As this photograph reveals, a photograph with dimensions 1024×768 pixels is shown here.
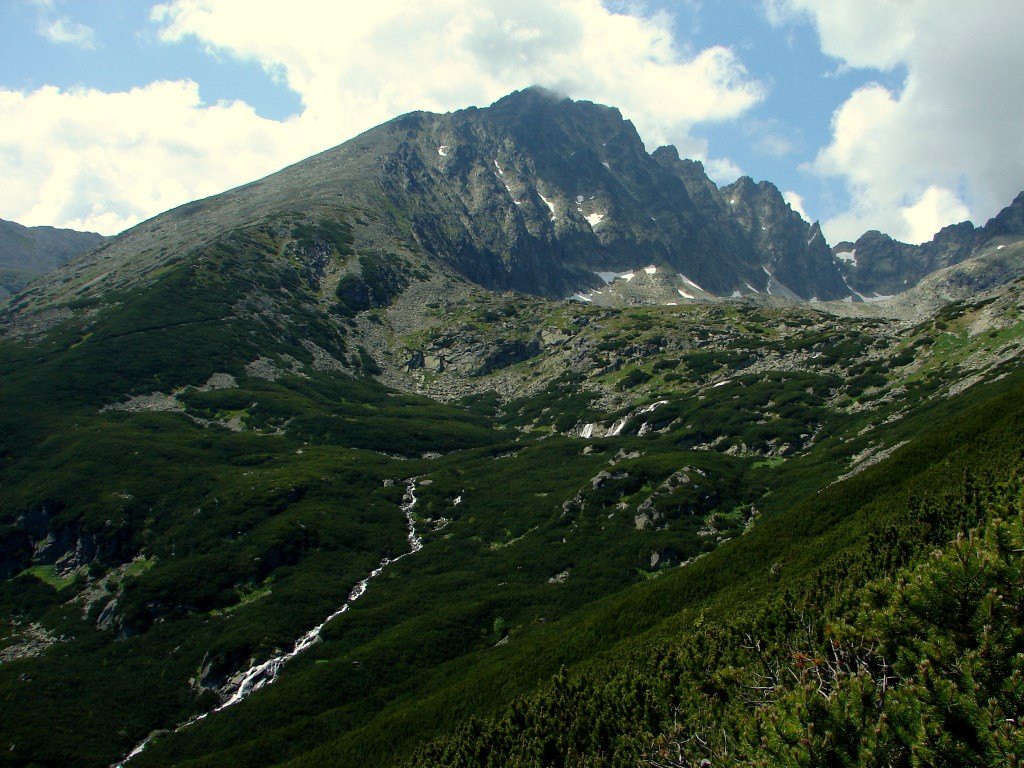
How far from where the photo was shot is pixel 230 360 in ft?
504

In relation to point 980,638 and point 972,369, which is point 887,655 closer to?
point 980,638

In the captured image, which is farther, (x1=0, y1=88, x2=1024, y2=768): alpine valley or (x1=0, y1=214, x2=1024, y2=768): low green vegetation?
(x1=0, y1=214, x2=1024, y2=768): low green vegetation

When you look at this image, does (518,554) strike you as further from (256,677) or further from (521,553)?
(256,677)

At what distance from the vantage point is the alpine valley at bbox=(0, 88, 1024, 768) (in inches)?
640

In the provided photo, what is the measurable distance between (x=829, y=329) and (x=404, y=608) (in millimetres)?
133442

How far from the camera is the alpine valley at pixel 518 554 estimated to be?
16266 millimetres

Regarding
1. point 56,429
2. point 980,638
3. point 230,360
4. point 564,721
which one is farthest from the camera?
point 230,360

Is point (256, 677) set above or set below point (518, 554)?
above

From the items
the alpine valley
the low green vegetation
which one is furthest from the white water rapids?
the low green vegetation

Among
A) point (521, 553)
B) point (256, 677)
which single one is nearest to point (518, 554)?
point (521, 553)

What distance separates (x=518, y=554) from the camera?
78.8 meters

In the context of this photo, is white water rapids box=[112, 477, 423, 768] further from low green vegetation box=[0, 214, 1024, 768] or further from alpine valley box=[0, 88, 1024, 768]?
low green vegetation box=[0, 214, 1024, 768]

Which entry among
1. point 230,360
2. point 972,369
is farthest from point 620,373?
point 230,360

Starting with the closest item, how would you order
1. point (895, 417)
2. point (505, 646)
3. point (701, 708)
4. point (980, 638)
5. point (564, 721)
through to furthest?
1. point (980, 638)
2. point (701, 708)
3. point (564, 721)
4. point (505, 646)
5. point (895, 417)
